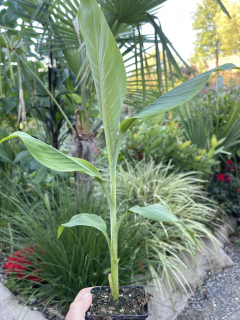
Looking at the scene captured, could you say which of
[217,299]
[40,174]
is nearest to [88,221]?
[40,174]

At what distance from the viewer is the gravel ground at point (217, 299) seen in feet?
6.48

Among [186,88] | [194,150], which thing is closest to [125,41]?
[194,150]

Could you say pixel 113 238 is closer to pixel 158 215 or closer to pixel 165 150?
pixel 158 215

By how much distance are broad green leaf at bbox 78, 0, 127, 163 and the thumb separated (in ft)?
1.91

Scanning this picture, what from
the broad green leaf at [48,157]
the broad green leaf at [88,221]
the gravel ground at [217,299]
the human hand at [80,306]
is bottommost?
the gravel ground at [217,299]

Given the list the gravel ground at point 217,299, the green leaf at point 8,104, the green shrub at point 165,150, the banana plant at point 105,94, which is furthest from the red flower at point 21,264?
the green shrub at point 165,150

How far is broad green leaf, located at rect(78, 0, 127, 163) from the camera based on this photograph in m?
0.79

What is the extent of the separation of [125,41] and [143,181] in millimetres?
1387

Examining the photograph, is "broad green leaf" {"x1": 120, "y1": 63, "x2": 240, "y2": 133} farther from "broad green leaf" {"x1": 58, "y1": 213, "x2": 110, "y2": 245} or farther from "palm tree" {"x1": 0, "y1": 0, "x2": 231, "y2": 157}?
"palm tree" {"x1": 0, "y1": 0, "x2": 231, "y2": 157}

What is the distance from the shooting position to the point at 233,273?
2.52 m

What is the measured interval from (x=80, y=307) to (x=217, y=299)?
5.20 feet

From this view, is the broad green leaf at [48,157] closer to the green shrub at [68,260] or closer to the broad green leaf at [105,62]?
the broad green leaf at [105,62]

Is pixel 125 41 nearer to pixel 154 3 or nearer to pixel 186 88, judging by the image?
pixel 154 3

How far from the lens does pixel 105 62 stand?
0.87 m
